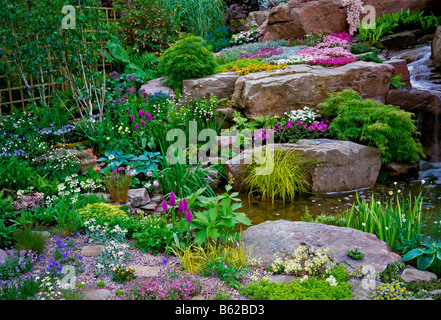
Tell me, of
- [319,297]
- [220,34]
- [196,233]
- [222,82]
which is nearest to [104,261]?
[196,233]

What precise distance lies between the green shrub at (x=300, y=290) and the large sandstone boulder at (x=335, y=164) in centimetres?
343

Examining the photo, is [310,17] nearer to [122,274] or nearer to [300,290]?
[300,290]

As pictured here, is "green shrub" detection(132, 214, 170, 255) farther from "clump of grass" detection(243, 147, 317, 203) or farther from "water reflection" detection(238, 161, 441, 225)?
"clump of grass" detection(243, 147, 317, 203)

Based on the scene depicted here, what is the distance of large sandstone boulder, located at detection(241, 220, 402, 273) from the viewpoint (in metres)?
3.79

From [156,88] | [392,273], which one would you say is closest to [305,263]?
[392,273]

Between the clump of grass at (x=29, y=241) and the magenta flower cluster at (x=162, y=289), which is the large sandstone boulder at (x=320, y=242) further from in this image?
the clump of grass at (x=29, y=241)

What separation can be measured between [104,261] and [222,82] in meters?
5.70

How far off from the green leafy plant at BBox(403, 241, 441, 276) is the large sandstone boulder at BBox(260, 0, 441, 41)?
9.05m

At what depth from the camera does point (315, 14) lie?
11.6 m

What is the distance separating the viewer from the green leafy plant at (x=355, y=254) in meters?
3.76

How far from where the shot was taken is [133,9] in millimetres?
10328

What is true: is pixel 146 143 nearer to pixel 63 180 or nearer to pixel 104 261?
pixel 63 180

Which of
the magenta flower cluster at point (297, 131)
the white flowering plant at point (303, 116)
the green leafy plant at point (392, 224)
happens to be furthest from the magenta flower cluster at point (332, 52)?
the green leafy plant at point (392, 224)

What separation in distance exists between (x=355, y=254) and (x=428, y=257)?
0.64 meters
